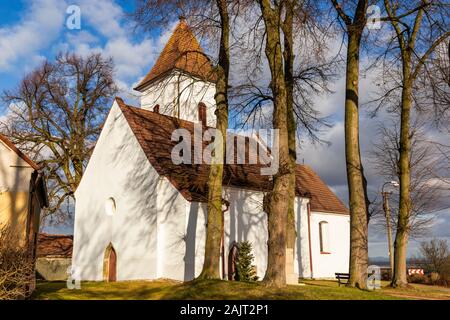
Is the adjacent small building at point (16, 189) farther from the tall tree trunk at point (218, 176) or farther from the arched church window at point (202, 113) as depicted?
the arched church window at point (202, 113)

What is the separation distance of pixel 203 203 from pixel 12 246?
1004 cm

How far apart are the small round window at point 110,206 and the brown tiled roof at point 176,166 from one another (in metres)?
3.43

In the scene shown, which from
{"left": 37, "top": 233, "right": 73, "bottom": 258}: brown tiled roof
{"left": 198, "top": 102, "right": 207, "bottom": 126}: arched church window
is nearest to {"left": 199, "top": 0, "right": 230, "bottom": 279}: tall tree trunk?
{"left": 198, "top": 102, "right": 207, "bottom": 126}: arched church window

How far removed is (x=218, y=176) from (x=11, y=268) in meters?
7.36

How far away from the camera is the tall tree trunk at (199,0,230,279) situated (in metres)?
14.3

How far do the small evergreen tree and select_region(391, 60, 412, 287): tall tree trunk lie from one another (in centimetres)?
608

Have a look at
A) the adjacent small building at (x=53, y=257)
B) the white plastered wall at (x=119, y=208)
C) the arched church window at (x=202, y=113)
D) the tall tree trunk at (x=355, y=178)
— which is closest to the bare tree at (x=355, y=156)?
the tall tree trunk at (x=355, y=178)

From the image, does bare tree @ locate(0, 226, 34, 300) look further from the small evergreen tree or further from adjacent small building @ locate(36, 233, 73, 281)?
adjacent small building @ locate(36, 233, 73, 281)

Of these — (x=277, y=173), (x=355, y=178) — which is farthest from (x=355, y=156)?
(x=277, y=173)

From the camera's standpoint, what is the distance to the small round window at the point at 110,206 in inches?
851

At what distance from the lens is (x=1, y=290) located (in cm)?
942

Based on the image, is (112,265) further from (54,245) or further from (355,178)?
(355,178)
